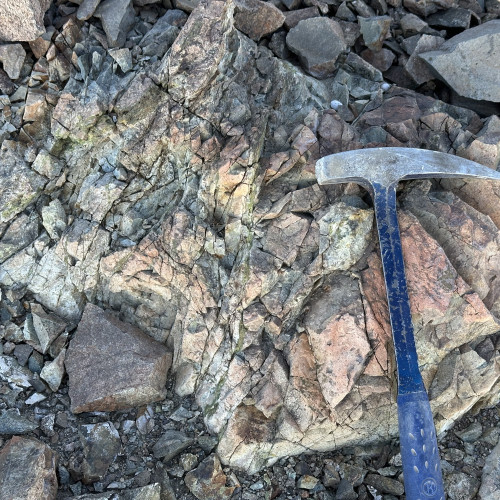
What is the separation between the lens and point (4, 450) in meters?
4.21

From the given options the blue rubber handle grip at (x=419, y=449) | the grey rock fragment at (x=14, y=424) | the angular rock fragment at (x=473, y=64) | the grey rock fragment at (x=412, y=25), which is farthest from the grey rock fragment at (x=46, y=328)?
the grey rock fragment at (x=412, y=25)

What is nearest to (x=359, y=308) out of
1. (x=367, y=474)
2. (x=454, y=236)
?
(x=454, y=236)

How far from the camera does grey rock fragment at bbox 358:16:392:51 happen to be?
5727 millimetres

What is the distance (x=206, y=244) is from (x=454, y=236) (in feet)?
6.45

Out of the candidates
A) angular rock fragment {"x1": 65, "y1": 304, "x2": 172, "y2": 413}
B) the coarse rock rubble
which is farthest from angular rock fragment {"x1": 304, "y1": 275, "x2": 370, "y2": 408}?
angular rock fragment {"x1": 65, "y1": 304, "x2": 172, "y2": 413}

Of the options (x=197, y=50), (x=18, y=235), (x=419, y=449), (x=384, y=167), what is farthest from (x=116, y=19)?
(x=419, y=449)

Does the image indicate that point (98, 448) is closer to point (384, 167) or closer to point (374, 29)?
point (384, 167)

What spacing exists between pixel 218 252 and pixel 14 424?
6.67 feet

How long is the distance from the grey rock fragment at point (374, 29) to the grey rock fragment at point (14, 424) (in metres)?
4.62

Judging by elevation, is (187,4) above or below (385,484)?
above

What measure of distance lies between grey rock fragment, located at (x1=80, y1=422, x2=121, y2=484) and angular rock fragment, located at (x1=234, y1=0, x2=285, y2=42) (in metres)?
3.65

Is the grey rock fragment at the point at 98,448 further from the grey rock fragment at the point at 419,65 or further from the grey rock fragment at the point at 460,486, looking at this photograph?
the grey rock fragment at the point at 419,65

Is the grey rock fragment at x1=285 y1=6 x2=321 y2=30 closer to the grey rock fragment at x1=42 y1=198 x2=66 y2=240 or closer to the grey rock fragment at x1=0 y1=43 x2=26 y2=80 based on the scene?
the grey rock fragment at x1=0 y1=43 x2=26 y2=80

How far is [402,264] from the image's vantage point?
4262 millimetres
